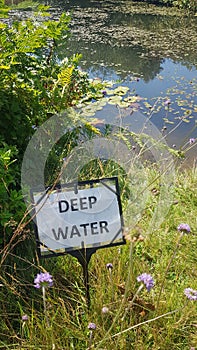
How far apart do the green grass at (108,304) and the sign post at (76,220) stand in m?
0.11

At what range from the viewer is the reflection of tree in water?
5863 mm

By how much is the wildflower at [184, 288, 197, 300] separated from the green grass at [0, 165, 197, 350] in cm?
2

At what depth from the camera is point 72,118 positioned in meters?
2.25

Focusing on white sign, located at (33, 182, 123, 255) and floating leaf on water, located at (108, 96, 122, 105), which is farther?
floating leaf on water, located at (108, 96, 122, 105)

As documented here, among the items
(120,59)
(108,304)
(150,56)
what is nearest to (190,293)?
(108,304)

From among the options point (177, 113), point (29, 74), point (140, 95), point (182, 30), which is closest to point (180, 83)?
point (140, 95)

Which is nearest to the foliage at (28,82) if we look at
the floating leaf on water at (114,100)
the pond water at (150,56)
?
the pond water at (150,56)

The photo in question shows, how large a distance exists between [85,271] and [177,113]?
317cm

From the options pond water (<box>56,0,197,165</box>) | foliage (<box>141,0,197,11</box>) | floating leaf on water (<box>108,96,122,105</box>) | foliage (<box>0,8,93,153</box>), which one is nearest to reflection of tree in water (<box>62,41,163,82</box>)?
pond water (<box>56,0,197,165</box>)

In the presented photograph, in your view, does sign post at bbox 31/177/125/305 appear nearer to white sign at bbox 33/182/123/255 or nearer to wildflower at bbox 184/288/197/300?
white sign at bbox 33/182/123/255

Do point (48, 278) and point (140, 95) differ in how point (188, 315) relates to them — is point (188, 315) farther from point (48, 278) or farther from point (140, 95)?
point (140, 95)

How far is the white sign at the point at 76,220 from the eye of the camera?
1.30m

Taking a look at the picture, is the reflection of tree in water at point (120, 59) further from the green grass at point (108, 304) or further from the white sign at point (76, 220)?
the white sign at point (76, 220)

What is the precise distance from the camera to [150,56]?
263 inches
